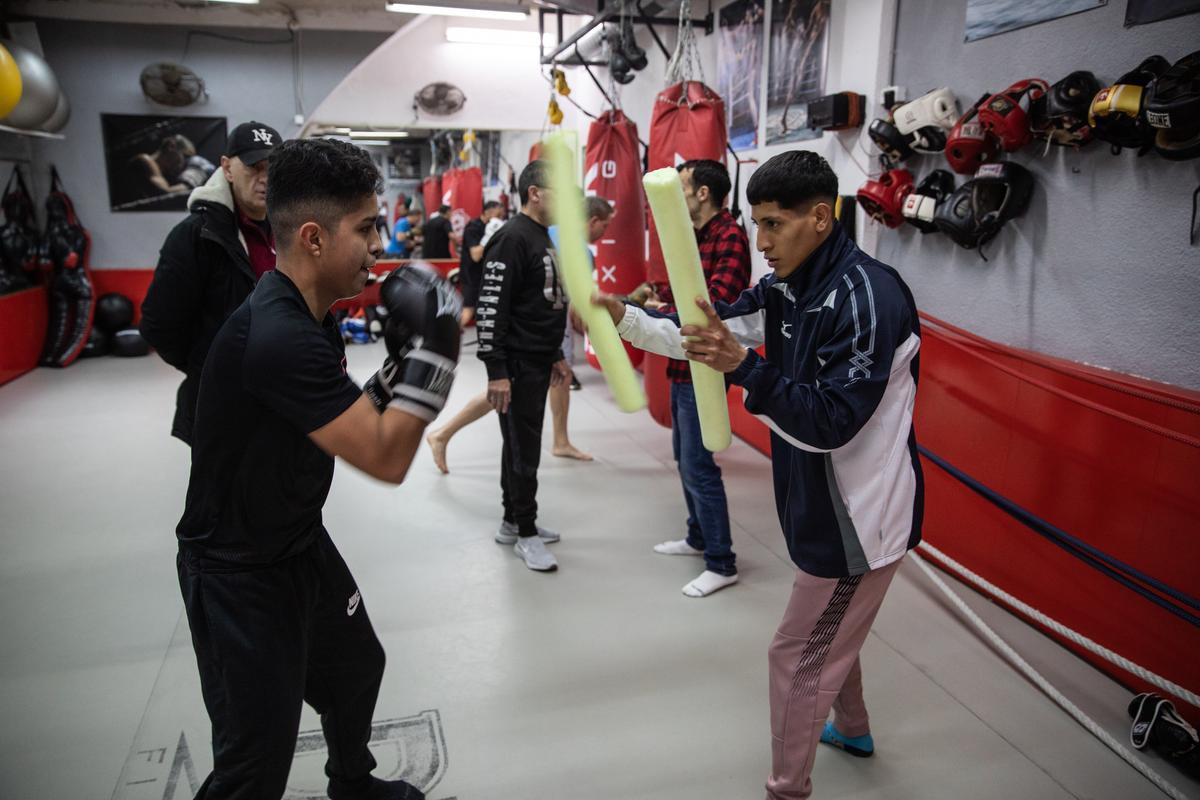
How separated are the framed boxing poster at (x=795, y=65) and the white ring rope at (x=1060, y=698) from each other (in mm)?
2603

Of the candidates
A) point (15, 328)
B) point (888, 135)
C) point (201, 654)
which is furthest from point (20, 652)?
point (15, 328)

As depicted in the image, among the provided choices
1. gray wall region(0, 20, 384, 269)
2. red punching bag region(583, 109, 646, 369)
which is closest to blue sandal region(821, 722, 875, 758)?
red punching bag region(583, 109, 646, 369)

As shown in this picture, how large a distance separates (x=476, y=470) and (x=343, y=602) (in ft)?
9.68

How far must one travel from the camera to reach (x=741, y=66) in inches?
198

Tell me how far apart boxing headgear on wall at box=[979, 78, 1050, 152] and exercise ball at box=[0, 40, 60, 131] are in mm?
7607

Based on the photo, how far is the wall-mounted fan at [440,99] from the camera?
777 cm

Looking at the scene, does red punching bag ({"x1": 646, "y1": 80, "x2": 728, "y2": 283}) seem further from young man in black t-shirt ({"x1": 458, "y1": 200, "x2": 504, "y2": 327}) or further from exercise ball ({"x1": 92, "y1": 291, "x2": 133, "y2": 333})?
exercise ball ({"x1": 92, "y1": 291, "x2": 133, "y2": 333})

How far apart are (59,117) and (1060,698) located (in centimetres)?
960

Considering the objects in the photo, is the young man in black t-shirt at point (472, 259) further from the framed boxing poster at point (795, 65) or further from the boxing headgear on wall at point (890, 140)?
the boxing headgear on wall at point (890, 140)

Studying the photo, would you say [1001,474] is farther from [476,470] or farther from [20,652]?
[20,652]

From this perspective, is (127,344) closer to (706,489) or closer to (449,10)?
(449,10)

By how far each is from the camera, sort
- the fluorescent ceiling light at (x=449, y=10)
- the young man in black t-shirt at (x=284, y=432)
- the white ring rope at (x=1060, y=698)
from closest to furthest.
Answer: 1. the young man in black t-shirt at (x=284, y=432)
2. the white ring rope at (x=1060, y=698)
3. the fluorescent ceiling light at (x=449, y=10)

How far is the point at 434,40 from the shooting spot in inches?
305

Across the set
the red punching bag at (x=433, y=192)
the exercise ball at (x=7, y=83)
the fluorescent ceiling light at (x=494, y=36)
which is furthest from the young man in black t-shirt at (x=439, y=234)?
the exercise ball at (x=7, y=83)
